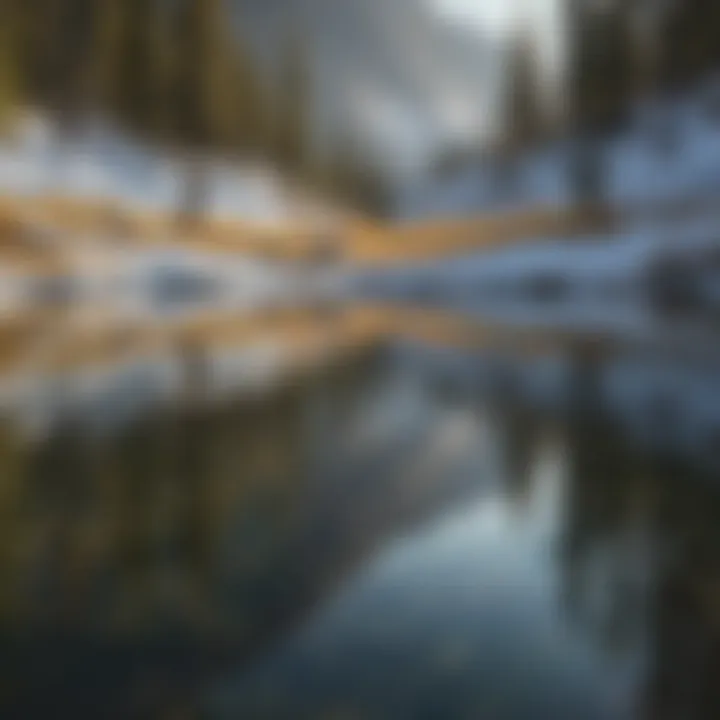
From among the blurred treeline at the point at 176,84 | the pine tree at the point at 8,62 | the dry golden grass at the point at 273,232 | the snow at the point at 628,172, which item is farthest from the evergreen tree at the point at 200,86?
the snow at the point at 628,172

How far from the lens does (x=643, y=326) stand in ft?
13.8

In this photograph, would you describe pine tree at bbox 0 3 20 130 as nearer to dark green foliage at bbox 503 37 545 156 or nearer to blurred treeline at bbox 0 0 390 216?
blurred treeline at bbox 0 0 390 216

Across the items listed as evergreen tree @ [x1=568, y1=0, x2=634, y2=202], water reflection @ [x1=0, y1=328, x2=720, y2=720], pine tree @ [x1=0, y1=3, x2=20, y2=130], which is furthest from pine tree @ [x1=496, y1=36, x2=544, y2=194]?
water reflection @ [x1=0, y1=328, x2=720, y2=720]

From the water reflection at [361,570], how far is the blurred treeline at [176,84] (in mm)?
7007

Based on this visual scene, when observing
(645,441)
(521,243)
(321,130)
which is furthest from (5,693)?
(321,130)

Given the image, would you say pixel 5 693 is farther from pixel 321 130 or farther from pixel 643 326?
pixel 321 130

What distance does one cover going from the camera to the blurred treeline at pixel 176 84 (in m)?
8.06

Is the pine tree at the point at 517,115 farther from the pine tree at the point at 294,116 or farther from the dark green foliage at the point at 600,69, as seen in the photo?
the pine tree at the point at 294,116

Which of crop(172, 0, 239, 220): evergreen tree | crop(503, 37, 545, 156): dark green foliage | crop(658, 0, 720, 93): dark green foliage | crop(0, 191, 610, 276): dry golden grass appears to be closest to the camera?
crop(0, 191, 610, 276): dry golden grass

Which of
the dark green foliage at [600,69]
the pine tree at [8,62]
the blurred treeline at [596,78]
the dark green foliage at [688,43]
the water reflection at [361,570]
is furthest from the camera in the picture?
the dark green foliage at [600,69]

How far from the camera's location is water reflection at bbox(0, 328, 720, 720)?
0.63 metres

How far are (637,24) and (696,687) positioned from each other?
29.8 feet

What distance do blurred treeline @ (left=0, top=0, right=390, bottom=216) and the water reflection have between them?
7.01 m

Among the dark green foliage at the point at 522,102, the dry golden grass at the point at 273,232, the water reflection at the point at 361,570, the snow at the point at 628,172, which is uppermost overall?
the dark green foliage at the point at 522,102
